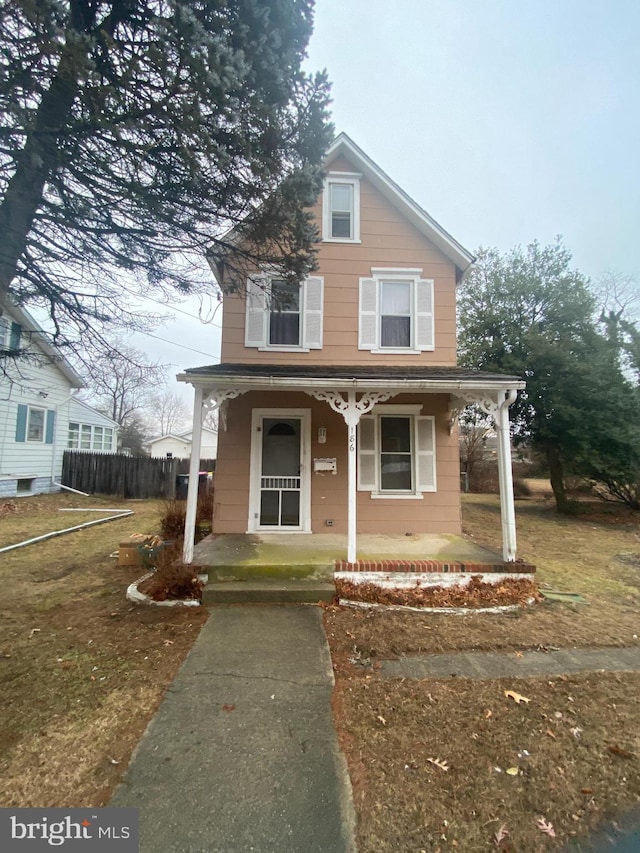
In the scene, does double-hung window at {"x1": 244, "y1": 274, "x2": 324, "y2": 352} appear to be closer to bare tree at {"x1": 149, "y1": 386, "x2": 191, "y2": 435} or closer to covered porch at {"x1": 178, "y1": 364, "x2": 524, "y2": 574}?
covered porch at {"x1": 178, "y1": 364, "x2": 524, "y2": 574}

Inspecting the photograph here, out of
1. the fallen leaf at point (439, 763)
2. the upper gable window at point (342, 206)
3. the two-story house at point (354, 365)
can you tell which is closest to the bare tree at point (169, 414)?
the two-story house at point (354, 365)

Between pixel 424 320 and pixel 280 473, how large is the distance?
4092 millimetres

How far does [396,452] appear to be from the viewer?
287 inches

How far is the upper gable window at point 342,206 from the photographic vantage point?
7488 mm

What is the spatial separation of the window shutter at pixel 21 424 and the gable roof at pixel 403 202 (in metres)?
13.2

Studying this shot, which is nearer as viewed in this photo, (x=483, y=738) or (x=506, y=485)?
(x=483, y=738)

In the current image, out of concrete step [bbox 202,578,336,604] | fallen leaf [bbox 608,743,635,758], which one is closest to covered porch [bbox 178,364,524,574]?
concrete step [bbox 202,578,336,604]

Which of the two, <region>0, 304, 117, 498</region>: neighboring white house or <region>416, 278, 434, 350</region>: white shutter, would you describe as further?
<region>0, 304, 117, 498</region>: neighboring white house

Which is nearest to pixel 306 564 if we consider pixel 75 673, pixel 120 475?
pixel 75 673

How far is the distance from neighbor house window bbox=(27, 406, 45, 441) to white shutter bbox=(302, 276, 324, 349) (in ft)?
40.9

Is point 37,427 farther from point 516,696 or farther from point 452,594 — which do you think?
point 516,696

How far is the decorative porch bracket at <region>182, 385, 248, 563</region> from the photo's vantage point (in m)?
5.17

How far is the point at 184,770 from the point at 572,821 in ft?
6.86

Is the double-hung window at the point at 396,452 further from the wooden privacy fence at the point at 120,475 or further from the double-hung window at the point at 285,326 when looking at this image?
the wooden privacy fence at the point at 120,475
